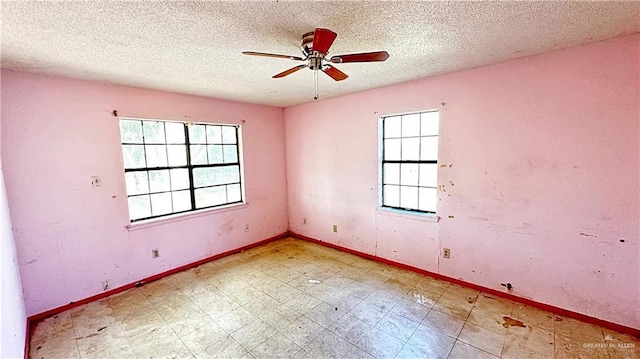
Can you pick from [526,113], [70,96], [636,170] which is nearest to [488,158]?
[526,113]

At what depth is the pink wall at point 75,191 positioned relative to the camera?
2.44 metres

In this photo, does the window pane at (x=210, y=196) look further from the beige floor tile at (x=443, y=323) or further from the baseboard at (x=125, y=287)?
the beige floor tile at (x=443, y=323)

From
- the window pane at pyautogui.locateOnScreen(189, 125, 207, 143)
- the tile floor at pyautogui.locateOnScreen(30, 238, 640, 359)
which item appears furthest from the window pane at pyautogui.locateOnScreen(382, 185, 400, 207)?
the window pane at pyautogui.locateOnScreen(189, 125, 207, 143)

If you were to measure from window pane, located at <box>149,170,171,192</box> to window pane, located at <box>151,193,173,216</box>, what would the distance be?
80 millimetres

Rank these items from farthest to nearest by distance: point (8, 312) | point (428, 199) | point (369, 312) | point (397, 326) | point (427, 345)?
point (428, 199) → point (369, 312) → point (397, 326) → point (427, 345) → point (8, 312)

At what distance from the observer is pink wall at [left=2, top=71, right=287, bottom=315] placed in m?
2.44

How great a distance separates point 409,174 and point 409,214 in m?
0.53

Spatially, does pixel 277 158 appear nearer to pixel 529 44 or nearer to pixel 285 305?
pixel 285 305

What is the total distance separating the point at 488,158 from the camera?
2.70 metres

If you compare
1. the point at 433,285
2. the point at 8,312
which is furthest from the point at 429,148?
the point at 8,312

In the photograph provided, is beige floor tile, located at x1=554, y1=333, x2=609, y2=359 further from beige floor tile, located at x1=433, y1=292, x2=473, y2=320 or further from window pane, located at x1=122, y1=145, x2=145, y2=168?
window pane, located at x1=122, y1=145, x2=145, y2=168

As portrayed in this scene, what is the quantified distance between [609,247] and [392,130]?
7.66ft

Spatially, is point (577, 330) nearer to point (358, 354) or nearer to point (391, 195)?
point (358, 354)

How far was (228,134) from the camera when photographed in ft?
13.4
